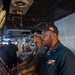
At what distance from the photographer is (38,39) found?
2.52 metres

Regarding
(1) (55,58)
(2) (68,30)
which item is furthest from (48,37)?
(2) (68,30)

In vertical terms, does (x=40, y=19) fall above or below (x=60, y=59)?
above

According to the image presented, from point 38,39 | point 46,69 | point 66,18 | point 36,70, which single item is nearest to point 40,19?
point 66,18

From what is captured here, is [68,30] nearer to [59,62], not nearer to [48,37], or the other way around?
[48,37]

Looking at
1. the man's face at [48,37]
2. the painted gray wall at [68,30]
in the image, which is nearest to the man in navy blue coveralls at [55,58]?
the man's face at [48,37]

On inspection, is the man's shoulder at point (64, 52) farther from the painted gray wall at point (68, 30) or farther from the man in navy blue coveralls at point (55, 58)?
the painted gray wall at point (68, 30)

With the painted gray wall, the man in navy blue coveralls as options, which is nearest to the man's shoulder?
the man in navy blue coveralls

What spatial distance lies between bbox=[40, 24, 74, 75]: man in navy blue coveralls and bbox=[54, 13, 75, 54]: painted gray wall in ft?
5.70

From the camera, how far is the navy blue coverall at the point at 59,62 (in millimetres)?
1288

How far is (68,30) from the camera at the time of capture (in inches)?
136

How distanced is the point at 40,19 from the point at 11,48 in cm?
192

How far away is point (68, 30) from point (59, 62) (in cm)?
224

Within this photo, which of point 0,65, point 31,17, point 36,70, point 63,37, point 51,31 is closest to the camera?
point 0,65

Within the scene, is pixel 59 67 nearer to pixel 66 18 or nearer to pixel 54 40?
pixel 54 40
